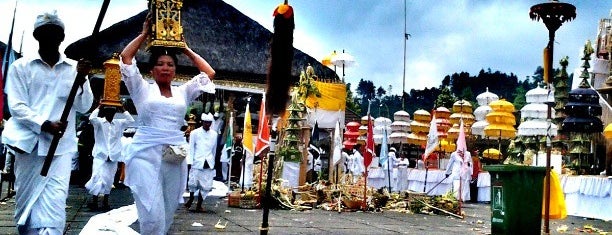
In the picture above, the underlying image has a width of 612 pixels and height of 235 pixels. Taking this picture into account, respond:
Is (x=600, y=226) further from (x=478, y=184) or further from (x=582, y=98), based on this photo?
(x=478, y=184)

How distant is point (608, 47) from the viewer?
64.9 feet

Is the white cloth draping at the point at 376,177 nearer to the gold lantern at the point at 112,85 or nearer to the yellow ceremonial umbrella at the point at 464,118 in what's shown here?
the yellow ceremonial umbrella at the point at 464,118

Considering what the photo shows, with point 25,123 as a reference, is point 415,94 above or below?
above

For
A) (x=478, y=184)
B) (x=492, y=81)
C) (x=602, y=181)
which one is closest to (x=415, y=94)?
(x=492, y=81)

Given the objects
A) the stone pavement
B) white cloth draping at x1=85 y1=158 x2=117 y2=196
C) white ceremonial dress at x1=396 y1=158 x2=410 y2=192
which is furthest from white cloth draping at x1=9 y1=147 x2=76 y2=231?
white ceremonial dress at x1=396 y1=158 x2=410 y2=192

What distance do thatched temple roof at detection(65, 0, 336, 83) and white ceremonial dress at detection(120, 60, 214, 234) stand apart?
806 inches

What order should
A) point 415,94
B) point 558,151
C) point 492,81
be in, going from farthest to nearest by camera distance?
point 492,81 < point 415,94 < point 558,151

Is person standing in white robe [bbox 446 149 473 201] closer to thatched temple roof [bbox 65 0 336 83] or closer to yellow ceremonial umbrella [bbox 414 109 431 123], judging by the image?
thatched temple roof [bbox 65 0 336 83]

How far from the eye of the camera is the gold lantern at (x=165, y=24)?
5742 millimetres

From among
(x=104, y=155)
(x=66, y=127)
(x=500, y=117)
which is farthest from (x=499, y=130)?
(x=66, y=127)

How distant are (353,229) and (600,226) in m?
6.24

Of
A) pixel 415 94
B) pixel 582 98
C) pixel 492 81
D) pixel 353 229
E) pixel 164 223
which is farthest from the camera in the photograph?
pixel 492 81

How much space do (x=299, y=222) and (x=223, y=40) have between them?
18261 millimetres

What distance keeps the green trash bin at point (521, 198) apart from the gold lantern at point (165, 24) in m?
5.19
